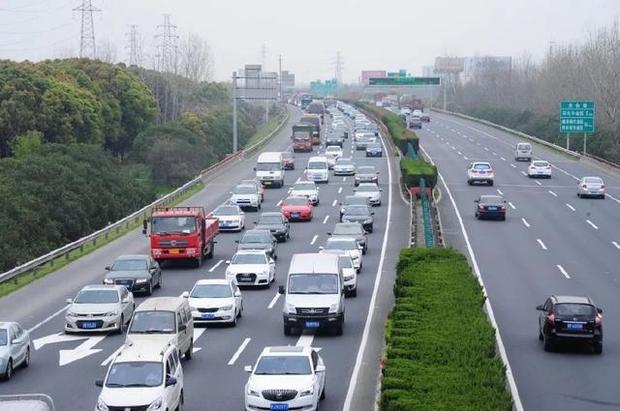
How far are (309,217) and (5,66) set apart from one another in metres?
35.2

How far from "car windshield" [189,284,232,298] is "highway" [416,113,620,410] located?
303 inches

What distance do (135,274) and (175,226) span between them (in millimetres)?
5927

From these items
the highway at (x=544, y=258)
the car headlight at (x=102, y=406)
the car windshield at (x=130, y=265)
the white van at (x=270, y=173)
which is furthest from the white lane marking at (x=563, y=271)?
the white van at (x=270, y=173)

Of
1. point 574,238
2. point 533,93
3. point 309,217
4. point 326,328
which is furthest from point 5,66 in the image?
point 533,93

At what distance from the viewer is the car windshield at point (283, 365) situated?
21.7 metres

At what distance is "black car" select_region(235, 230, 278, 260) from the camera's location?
4369 centimetres

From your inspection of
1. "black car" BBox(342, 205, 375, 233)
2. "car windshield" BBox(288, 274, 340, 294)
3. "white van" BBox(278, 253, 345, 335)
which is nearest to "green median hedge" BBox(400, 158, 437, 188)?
"black car" BBox(342, 205, 375, 233)

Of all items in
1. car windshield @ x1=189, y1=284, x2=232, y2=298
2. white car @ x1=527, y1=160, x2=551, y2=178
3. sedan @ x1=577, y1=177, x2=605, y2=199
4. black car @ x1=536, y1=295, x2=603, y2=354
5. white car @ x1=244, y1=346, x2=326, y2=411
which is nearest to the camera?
white car @ x1=244, y1=346, x2=326, y2=411

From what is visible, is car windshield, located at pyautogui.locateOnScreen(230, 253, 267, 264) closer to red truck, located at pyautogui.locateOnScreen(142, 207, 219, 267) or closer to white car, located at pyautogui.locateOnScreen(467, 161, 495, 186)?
red truck, located at pyautogui.locateOnScreen(142, 207, 219, 267)

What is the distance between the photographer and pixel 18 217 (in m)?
52.0

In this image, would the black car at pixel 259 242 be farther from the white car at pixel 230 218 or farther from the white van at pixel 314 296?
the white van at pixel 314 296

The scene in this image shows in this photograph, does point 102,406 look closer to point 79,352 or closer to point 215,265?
point 79,352

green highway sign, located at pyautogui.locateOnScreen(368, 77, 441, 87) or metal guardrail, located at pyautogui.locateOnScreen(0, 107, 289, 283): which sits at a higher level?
green highway sign, located at pyautogui.locateOnScreen(368, 77, 441, 87)

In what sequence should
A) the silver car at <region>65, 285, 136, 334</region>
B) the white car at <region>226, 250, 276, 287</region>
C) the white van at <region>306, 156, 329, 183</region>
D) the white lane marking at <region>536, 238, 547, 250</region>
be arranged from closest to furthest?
the silver car at <region>65, 285, 136, 334</region> → the white car at <region>226, 250, 276, 287</region> → the white lane marking at <region>536, 238, 547, 250</region> → the white van at <region>306, 156, 329, 183</region>
